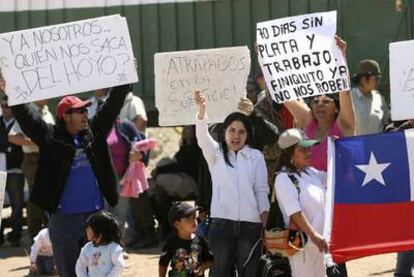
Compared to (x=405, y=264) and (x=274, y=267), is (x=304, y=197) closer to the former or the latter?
(x=274, y=267)

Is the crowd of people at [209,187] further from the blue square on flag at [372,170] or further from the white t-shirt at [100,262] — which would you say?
the blue square on flag at [372,170]

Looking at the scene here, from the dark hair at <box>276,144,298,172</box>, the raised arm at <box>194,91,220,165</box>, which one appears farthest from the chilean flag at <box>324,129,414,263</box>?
the raised arm at <box>194,91,220,165</box>

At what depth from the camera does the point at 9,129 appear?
1566cm

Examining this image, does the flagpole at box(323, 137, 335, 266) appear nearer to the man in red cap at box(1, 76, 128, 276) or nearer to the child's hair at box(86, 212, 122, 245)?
the child's hair at box(86, 212, 122, 245)

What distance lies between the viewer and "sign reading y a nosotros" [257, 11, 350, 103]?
1045cm

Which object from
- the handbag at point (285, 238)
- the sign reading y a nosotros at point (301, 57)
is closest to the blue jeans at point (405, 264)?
the sign reading y a nosotros at point (301, 57)

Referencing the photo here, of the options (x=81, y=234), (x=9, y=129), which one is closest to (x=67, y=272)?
(x=81, y=234)

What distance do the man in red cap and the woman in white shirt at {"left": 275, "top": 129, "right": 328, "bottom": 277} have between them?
151 cm

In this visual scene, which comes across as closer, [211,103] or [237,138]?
[237,138]

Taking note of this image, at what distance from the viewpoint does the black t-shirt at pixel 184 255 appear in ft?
33.9

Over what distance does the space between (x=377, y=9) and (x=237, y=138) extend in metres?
6.07

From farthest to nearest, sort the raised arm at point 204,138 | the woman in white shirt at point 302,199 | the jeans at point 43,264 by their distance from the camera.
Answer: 1. the jeans at point 43,264
2. the raised arm at point 204,138
3. the woman in white shirt at point 302,199

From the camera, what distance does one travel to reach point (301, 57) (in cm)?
1059

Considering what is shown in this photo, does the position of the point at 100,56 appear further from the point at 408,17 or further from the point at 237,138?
the point at 408,17
